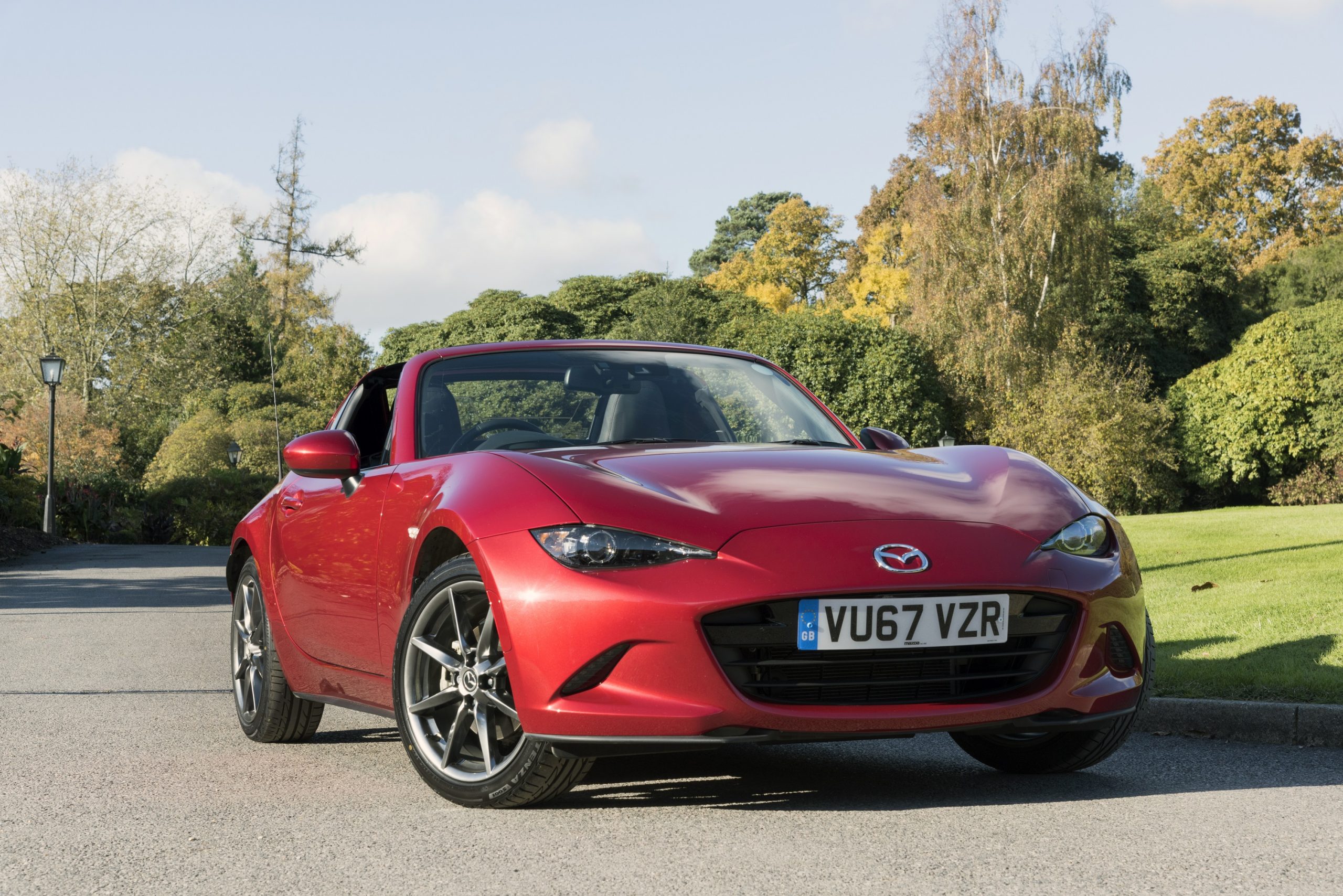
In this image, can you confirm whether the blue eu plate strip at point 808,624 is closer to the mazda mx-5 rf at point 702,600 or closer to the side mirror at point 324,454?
the mazda mx-5 rf at point 702,600

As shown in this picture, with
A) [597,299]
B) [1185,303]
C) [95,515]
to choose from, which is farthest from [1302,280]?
[95,515]

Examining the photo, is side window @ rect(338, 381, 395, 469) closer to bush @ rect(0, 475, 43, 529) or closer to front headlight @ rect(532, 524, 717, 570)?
front headlight @ rect(532, 524, 717, 570)

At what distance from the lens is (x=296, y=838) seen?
383 cm

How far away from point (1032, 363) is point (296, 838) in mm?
41245

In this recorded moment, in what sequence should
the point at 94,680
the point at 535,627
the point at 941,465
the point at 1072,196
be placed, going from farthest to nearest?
1. the point at 1072,196
2. the point at 94,680
3. the point at 941,465
4. the point at 535,627

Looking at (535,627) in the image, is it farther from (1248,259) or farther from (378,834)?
(1248,259)

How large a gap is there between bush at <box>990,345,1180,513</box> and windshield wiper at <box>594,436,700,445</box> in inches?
1455

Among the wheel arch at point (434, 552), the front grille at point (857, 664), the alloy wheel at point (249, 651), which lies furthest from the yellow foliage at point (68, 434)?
the front grille at point (857, 664)

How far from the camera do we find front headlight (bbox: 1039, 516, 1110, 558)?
4.04 m

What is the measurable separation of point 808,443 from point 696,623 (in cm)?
167

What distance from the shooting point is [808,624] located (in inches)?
145

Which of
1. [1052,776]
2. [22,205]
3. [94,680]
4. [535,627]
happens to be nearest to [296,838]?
[535,627]

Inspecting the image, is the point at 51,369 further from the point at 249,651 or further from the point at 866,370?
the point at 866,370

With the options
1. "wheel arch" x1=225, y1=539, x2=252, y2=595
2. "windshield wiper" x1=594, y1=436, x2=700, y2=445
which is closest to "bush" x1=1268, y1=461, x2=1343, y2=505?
"wheel arch" x1=225, y1=539, x2=252, y2=595
